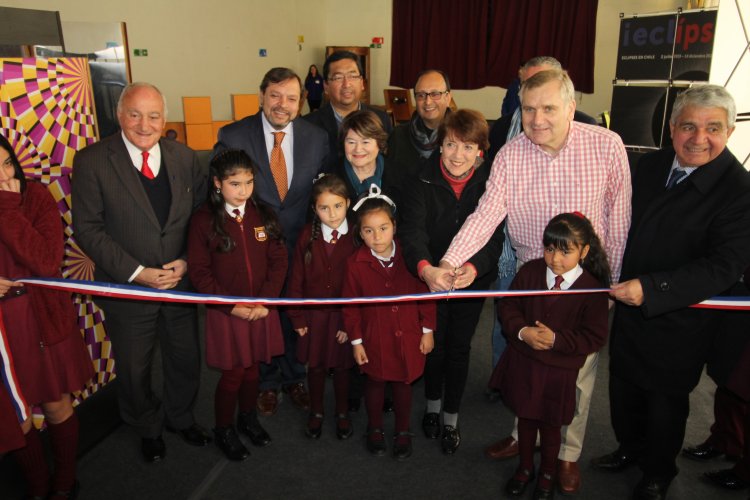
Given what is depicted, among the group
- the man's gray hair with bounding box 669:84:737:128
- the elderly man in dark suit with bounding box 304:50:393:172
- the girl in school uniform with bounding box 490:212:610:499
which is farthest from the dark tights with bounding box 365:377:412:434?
the man's gray hair with bounding box 669:84:737:128

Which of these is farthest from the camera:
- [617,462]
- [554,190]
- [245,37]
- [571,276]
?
[245,37]

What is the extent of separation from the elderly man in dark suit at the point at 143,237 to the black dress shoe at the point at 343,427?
A: 0.77 meters

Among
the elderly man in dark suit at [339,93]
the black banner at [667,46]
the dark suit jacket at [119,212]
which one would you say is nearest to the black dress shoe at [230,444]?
the dark suit jacket at [119,212]

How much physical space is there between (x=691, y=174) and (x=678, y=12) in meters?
5.39

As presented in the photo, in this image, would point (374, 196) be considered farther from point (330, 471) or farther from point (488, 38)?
point (488, 38)

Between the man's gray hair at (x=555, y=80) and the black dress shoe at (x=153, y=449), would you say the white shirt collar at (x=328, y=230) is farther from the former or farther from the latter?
the black dress shoe at (x=153, y=449)

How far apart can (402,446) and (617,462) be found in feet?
3.73

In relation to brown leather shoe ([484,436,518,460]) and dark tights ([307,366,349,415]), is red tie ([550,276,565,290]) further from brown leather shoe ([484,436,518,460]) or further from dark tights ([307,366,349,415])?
dark tights ([307,366,349,415])

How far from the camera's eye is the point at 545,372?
2.49m

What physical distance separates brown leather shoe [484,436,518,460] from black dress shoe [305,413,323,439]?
0.97 meters

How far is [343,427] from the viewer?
3227 millimetres

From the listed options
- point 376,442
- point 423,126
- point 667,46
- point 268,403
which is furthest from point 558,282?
point 667,46

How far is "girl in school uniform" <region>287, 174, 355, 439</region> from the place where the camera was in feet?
9.37

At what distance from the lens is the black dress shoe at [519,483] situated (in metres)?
2.72
